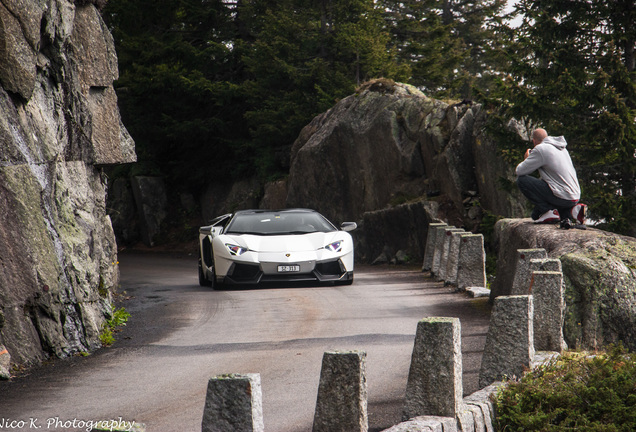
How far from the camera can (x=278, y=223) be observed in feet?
45.5

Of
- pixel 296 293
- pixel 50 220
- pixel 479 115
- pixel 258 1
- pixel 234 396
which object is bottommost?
pixel 296 293

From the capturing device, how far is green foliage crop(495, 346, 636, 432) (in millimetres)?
4910

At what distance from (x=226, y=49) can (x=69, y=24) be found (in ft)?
73.4

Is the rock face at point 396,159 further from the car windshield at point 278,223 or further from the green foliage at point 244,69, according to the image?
the car windshield at point 278,223

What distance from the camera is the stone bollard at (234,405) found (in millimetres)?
3326

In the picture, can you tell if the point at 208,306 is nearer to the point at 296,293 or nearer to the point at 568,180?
the point at 296,293

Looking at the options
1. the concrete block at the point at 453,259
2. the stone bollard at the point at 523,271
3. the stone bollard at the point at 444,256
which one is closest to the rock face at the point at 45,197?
the stone bollard at the point at 523,271

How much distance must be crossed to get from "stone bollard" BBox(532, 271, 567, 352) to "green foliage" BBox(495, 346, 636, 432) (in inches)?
16.3

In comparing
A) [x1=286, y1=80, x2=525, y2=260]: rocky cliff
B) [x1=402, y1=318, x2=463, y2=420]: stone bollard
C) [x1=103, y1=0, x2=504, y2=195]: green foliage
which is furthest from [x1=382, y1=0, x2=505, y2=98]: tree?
[x1=402, y1=318, x2=463, y2=420]: stone bollard

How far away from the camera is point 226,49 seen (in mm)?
33062

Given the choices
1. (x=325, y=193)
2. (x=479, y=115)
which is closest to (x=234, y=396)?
(x=479, y=115)

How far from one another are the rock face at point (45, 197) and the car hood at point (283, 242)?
2.38 meters

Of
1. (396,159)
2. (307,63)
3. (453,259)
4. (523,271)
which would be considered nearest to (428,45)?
(307,63)

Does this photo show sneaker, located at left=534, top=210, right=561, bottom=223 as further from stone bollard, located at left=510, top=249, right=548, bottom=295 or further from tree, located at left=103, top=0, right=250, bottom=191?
tree, located at left=103, top=0, right=250, bottom=191
